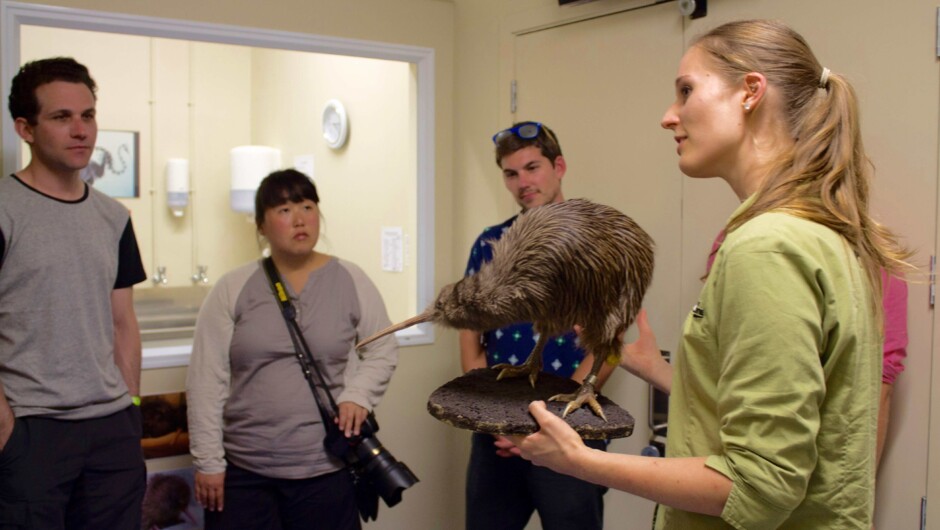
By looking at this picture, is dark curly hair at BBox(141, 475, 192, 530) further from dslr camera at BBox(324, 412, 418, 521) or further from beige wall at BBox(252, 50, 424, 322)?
beige wall at BBox(252, 50, 424, 322)

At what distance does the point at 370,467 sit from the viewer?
2170mm

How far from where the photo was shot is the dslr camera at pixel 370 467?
2.14 m

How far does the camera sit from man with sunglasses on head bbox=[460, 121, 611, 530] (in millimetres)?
1940

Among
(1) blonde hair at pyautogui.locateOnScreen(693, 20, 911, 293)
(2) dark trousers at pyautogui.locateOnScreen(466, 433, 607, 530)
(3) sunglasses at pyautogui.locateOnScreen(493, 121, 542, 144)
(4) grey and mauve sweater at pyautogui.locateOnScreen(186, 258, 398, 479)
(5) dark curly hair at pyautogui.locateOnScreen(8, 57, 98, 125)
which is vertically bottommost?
(2) dark trousers at pyautogui.locateOnScreen(466, 433, 607, 530)

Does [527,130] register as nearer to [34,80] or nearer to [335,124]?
[34,80]

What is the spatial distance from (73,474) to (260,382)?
526 mm

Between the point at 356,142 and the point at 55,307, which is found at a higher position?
the point at 356,142

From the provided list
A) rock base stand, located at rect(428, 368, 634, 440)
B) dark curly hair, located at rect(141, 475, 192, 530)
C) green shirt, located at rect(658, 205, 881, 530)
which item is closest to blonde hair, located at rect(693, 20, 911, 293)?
green shirt, located at rect(658, 205, 881, 530)

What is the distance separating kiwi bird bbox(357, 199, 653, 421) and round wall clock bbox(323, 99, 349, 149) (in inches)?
115

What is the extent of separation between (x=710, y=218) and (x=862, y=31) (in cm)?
66

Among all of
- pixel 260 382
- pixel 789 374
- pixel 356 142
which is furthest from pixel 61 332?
pixel 356 142

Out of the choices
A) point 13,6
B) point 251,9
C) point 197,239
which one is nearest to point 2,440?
point 13,6

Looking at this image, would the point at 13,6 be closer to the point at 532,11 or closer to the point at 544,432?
the point at 532,11

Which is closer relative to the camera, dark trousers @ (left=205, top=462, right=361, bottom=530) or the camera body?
the camera body
